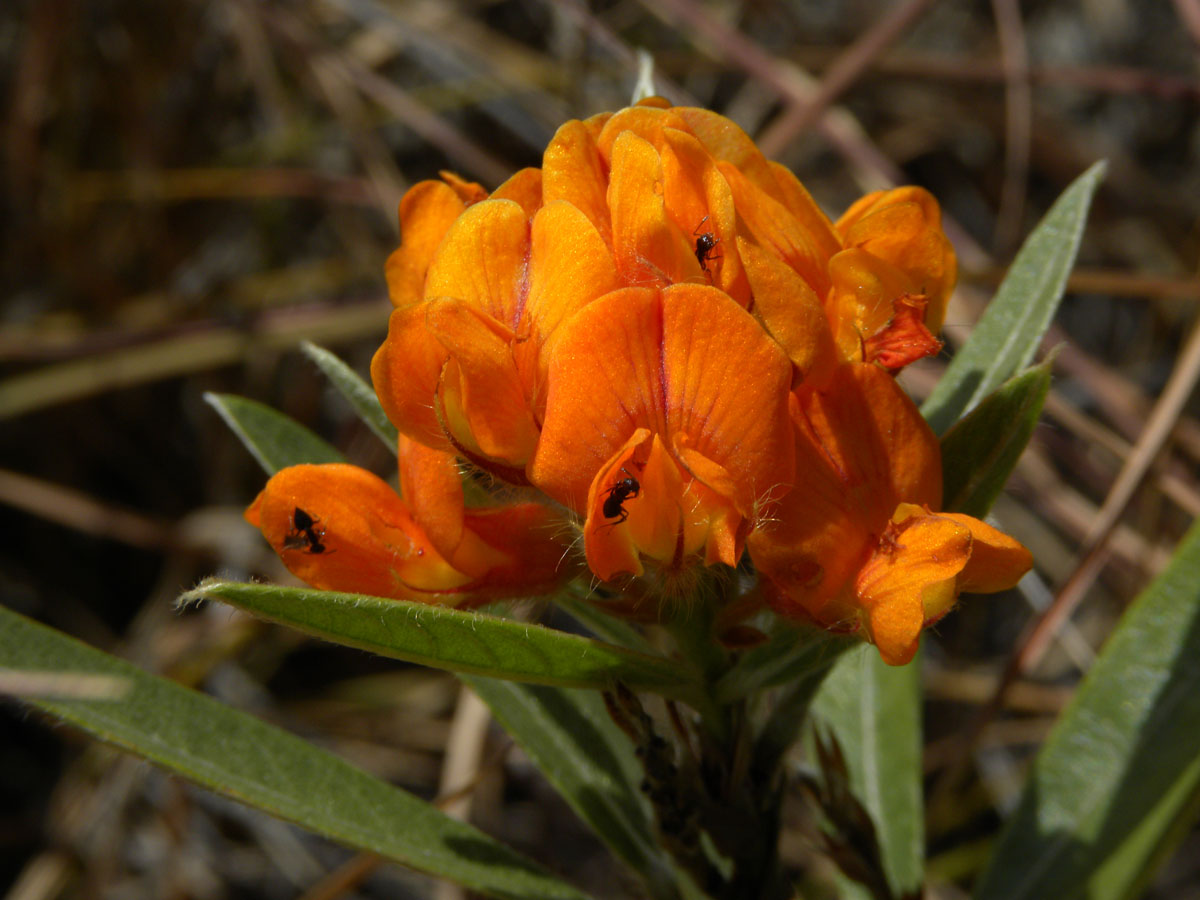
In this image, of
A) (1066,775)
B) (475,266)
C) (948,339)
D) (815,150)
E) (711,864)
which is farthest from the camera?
(815,150)

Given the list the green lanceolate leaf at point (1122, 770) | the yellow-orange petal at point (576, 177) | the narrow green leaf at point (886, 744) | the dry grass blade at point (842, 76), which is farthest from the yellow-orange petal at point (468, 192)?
the dry grass blade at point (842, 76)

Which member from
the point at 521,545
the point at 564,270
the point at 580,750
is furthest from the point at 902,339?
the point at 580,750

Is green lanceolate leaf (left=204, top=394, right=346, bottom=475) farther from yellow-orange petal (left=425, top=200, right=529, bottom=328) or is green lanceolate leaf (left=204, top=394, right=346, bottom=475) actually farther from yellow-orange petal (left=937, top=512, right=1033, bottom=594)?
yellow-orange petal (left=937, top=512, right=1033, bottom=594)

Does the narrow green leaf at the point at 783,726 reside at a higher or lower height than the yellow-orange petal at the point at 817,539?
lower

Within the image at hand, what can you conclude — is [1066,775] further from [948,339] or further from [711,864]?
[948,339]

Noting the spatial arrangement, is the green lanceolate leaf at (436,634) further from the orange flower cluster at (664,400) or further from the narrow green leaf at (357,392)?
the narrow green leaf at (357,392)

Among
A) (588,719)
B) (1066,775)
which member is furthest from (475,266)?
(1066,775)

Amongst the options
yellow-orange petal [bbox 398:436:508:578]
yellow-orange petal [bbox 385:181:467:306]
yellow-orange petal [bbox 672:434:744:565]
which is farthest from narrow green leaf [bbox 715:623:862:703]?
yellow-orange petal [bbox 385:181:467:306]
